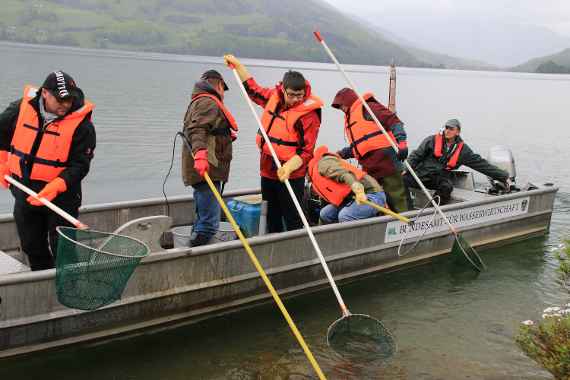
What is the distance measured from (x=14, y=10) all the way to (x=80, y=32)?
16.8 metres

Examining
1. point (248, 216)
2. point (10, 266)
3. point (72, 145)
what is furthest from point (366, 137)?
point (10, 266)

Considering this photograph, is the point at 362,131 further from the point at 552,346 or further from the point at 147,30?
the point at 147,30

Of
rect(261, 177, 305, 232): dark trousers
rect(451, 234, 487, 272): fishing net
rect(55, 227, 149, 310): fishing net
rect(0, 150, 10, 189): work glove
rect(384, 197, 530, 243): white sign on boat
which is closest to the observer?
rect(55, 227, 149, 310): fishing net

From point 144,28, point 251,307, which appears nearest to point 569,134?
point 251,307

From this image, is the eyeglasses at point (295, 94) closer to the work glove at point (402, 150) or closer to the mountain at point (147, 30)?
the work glove at point (402, 150)

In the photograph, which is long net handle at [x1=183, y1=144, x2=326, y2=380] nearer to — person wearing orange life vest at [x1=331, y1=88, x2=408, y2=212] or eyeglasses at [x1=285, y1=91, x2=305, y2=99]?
eyeglasses at [x1=285, y1=91, x2=305, y2=99]

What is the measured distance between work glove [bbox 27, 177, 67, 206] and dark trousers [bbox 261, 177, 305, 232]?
272 cm

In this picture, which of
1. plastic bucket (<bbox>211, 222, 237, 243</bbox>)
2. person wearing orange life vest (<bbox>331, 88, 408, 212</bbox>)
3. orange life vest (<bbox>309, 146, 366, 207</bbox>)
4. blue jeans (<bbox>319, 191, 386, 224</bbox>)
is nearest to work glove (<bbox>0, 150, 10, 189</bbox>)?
plastic bucket (<bbox>211, 222, 237, 243</bbox>)

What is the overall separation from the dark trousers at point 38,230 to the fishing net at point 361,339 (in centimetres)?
277

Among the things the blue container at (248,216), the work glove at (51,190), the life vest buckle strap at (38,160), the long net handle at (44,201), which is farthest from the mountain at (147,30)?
the work glove at (51,190)

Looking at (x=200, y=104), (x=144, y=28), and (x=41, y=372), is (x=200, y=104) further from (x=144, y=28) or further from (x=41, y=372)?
(x=144, y=28)

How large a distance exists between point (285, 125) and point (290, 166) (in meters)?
0.64

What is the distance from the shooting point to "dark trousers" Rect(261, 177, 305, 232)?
Result: 24.0 ft

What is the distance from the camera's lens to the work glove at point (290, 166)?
20.8 ft
